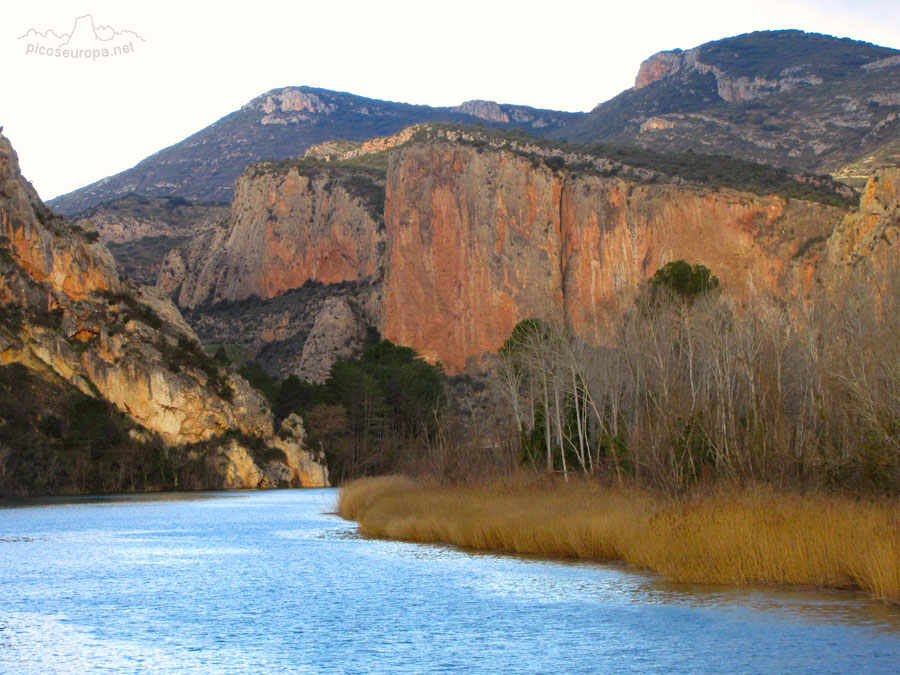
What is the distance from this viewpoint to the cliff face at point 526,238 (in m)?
90.6

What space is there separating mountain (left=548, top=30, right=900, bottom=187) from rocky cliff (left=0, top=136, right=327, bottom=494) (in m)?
66.8

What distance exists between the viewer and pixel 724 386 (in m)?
29.5

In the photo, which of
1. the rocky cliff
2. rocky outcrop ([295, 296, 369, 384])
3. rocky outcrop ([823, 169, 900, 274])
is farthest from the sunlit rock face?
rocky outcrop ([295, 296, 369, 384])

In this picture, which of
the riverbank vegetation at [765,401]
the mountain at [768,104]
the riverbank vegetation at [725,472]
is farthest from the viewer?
the mountain at [768,104]

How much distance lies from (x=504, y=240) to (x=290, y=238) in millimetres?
37546

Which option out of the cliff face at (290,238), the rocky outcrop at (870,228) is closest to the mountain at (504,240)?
the cliff face at (290,238)

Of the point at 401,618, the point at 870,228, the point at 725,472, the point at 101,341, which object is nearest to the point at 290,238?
the point at 101,341

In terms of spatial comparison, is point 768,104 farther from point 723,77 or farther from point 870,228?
point 870,228

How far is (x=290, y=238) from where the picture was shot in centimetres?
12756

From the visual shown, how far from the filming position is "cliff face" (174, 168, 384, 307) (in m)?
124

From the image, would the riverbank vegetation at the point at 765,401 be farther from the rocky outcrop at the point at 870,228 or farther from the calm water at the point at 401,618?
the rocky outcrop at the point at 870,228

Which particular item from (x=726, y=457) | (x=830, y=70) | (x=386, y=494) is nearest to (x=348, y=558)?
(x=726, y=457)

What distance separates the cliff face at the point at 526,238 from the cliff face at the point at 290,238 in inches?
593

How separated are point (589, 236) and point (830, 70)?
69479 millimetres
